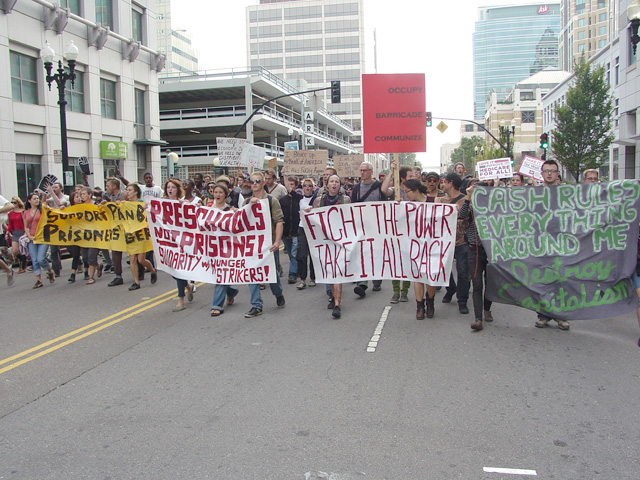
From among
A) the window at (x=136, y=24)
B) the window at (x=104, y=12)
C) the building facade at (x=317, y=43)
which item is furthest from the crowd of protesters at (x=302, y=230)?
the building facade at (x=317, y=43)

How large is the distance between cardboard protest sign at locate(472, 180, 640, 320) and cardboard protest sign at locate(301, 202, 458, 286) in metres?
0.60

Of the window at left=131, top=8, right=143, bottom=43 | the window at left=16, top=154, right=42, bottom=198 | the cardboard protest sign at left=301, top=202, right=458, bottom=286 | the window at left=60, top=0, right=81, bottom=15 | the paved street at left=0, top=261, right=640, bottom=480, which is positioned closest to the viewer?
the paved street at left=0, top=261, right=640, bottom=480

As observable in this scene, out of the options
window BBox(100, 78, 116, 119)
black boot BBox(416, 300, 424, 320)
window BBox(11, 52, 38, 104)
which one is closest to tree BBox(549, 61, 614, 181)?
window BBox(100, 78, 116, 119)

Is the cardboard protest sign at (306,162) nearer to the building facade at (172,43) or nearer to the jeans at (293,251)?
the jeans at (293,251)

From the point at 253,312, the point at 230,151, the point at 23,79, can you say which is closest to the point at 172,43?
the point at 23,79

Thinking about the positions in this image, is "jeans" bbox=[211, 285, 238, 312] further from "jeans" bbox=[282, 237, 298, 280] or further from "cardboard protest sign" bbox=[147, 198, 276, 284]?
"jeans" bbox=[282, 237, 298, 280]

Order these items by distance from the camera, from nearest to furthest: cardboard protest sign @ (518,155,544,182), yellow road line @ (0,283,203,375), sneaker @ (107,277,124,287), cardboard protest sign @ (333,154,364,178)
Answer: yellow road line @ (0,283,203,375) → sneaker @ (107,277,124,287) → cardboard protest sign @ (518,155,544,182) → cardboard protest sign @ (333,154,364,178)

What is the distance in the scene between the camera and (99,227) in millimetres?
10797

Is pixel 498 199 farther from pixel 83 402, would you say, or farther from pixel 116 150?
pixel 116 150

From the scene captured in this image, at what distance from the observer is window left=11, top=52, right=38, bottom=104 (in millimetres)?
22547

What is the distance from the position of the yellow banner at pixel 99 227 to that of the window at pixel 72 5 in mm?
18240

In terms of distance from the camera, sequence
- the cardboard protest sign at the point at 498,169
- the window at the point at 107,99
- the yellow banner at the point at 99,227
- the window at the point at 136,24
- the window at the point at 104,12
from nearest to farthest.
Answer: the yellow banner at the point at 99,227 < the cardboard protest sign at the point at 498,169 < the window at the point at 104,12 < the window at the point at 107,99 < the window at the point at 136,24

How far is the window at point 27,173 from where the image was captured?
23016 mm

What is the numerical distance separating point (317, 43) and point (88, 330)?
Answer: 10969 cm
